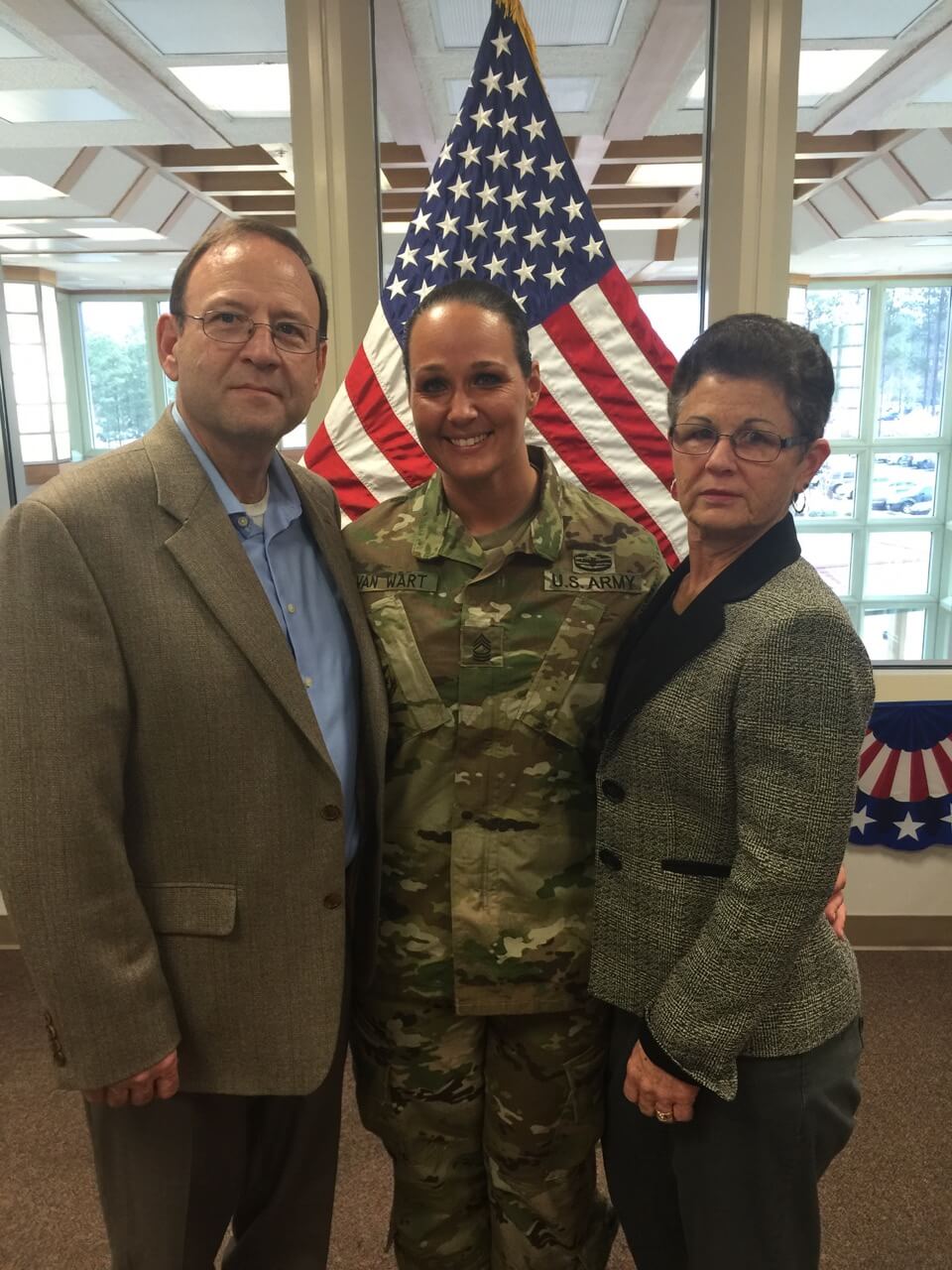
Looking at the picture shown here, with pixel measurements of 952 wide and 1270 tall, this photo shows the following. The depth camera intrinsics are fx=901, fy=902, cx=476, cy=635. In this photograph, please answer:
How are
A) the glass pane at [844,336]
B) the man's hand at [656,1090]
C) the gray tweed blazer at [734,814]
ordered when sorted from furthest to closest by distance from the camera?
the glass pane at [844,336], the man's hand at [656,1090], the gray tweed blazer at [734,814]

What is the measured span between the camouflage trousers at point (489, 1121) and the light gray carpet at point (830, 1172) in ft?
1.55

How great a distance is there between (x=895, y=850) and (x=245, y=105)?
3021 millimetres

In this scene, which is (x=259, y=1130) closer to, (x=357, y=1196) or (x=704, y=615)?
(x=357, y=1196)

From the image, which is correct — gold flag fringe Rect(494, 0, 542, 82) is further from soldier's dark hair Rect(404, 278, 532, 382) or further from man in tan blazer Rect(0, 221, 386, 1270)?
man in tan blazer Rect(0, 221, 386, 1270)

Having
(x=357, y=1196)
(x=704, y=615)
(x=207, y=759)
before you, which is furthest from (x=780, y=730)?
(x=357, y=1196)

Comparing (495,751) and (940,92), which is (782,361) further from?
(940,92)

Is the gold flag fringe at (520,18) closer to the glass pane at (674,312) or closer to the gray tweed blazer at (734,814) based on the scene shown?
the glass pane at (674,312)

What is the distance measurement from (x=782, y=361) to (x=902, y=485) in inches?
92.6

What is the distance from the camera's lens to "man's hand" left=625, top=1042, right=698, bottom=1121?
1175mm

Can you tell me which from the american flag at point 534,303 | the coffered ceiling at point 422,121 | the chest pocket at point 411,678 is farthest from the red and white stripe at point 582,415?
the chest pocket at point 411,678

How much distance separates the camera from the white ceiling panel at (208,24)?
2.28 metres

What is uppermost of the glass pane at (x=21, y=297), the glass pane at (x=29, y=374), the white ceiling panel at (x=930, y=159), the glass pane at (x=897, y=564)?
the white ceiling panel at (x=930, y=159)

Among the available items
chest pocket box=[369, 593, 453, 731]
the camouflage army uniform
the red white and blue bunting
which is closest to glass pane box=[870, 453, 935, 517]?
the red white and blue bunting

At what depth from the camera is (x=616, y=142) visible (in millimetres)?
2641
